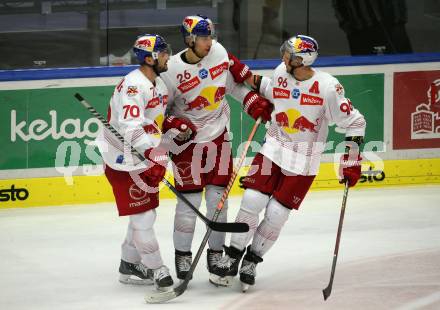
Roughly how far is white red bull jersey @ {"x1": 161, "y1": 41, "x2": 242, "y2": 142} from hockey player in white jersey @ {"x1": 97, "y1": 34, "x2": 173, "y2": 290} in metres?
0.20

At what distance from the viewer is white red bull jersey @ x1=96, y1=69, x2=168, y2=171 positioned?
5363 millimetres

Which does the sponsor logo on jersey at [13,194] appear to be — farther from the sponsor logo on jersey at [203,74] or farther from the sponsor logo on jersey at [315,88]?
the sponsor logo on jersey at [315,88]

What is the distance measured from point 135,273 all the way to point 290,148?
1056 millimetres

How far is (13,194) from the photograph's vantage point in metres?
7.56

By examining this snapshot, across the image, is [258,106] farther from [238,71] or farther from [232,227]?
[232,227]

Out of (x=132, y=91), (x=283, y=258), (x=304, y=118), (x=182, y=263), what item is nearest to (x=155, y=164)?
(x=132, y=91)

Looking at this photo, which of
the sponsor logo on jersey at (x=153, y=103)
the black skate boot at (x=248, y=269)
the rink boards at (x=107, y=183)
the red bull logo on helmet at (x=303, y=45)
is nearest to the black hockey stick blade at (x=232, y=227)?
the black skate boot at (x=248, y=269)

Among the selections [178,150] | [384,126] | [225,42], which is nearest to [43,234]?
[178,150]

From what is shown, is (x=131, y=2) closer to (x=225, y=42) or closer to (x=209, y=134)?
(x=225, y=42)

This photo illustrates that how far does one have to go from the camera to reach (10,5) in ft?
24.9

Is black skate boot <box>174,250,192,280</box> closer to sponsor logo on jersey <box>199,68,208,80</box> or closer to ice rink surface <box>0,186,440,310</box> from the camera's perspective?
ice rink surface <box>0,186,440,310</box>

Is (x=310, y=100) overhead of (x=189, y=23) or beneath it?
beneath

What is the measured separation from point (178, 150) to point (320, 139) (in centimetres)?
75

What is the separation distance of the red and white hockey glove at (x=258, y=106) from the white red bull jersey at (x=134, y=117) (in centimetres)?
50
